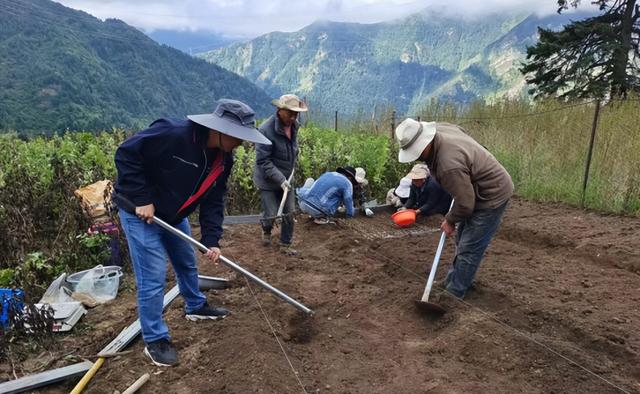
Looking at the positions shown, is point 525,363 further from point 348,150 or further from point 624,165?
point 348,150

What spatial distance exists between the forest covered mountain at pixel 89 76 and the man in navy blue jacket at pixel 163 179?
3014 centimetres

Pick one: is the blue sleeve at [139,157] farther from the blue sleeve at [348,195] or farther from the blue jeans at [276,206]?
the blue sleeve at [348,195]

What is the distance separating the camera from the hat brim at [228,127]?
8.26ft

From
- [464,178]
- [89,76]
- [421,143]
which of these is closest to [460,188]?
[464,178]

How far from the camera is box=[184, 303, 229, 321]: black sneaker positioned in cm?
330

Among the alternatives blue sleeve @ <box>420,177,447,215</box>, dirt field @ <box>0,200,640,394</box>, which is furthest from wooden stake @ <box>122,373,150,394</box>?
blue sleeve @ <box>420,177,447,215</box>

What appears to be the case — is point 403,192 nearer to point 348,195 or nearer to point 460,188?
point 348,195

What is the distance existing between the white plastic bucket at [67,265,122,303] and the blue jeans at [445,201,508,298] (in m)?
2.85

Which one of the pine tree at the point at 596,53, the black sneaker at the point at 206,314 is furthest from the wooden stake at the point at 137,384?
the pine tree at the point at 596,53

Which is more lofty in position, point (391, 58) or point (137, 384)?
point (391, 58)

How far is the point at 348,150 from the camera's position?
7926 millimetres

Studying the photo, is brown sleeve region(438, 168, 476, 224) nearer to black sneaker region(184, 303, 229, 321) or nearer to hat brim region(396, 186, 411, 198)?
black sneaker region(184, 303, 229, 321)

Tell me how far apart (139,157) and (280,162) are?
2.33 m

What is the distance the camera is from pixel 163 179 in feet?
8.70
